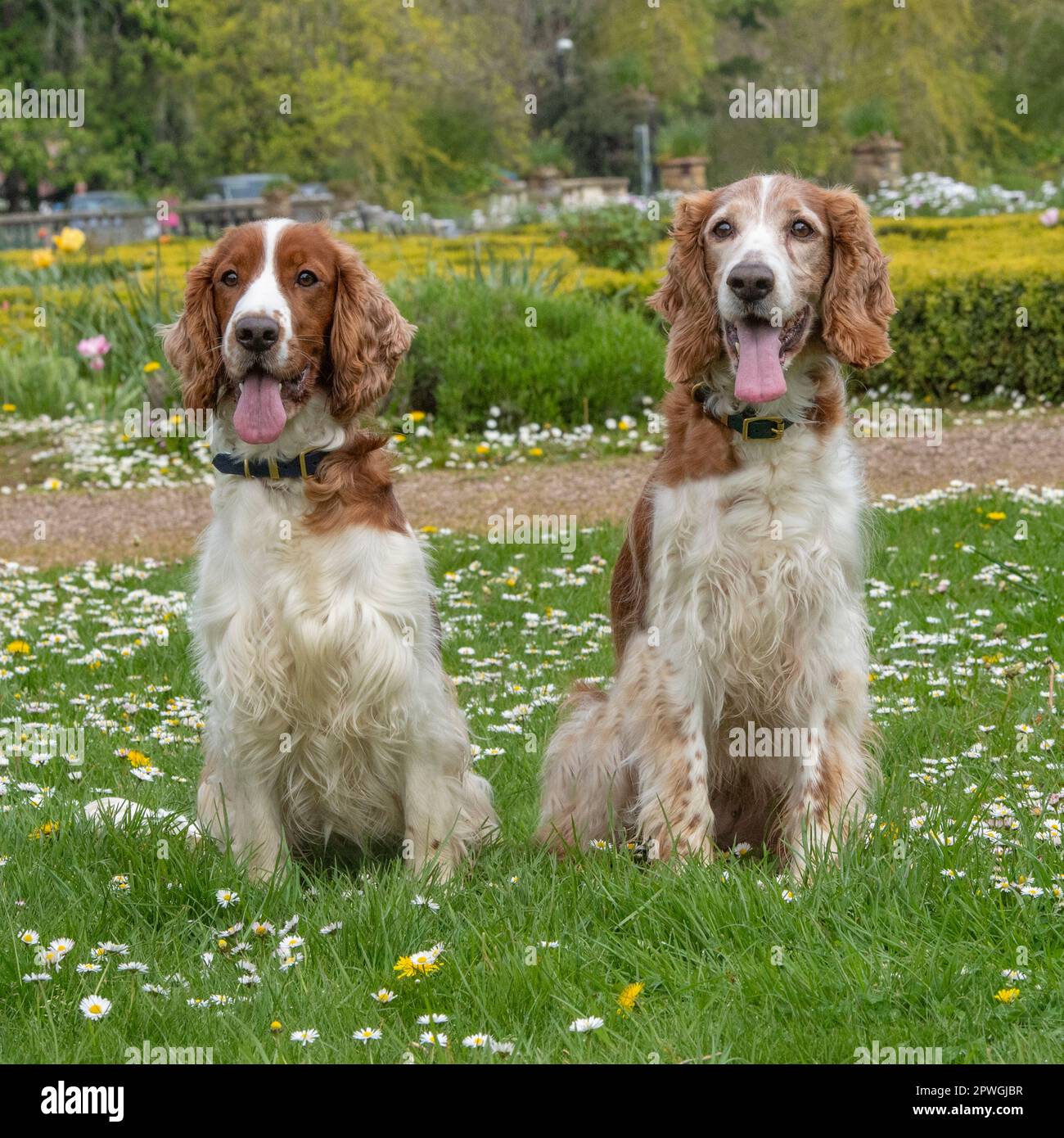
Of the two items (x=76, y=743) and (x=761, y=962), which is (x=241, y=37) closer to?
(x=76, y=743)

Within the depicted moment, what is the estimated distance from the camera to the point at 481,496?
29.7 ft

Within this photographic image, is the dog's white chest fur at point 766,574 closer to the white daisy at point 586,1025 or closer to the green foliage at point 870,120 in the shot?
the white daisy at point 586,1025

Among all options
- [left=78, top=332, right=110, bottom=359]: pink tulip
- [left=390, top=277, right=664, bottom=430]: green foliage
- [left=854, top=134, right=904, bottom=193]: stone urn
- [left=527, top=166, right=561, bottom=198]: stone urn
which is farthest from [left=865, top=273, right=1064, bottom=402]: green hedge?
[left=527, top=166, right=561, bottom=198]: stone urn

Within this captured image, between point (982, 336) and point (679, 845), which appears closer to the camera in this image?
point (679, 845)

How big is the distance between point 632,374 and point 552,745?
22.1 feet

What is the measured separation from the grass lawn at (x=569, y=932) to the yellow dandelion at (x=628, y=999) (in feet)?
0.04

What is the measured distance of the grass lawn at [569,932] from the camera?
116 inches

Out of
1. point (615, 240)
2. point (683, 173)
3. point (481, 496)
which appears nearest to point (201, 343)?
point (481, 496)

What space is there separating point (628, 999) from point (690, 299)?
1810 millimetres

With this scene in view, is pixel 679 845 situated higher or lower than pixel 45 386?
lower

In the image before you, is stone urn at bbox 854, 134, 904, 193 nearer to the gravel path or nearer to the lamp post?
the lamp post

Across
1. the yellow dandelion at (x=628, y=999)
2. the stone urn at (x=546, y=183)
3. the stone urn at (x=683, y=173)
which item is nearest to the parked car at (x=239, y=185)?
the stone urn at (x=546, y=183)

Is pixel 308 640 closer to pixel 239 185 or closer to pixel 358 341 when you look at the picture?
pixel 358 341

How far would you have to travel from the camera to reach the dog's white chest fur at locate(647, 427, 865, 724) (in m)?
3.76
